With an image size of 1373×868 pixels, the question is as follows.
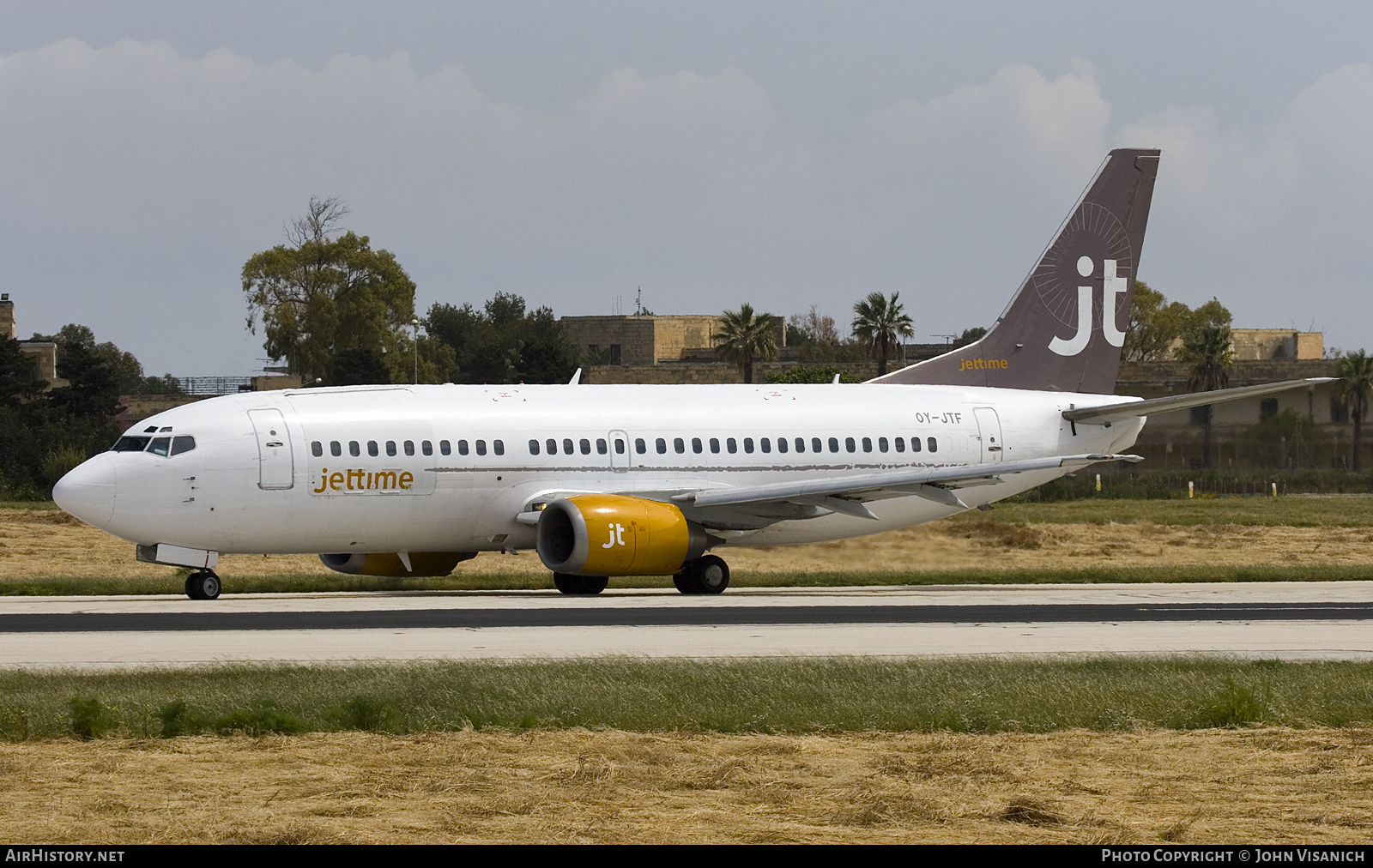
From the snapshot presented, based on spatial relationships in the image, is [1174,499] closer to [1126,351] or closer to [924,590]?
[924,590]

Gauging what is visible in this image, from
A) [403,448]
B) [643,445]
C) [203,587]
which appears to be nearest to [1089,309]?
[643,445]

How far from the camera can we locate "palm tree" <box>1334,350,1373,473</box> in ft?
311

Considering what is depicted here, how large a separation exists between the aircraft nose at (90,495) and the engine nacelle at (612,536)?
7358mm

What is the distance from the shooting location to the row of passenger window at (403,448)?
3162 centimetres

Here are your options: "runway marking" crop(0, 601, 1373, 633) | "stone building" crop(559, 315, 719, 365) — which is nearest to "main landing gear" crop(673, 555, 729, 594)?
"runway marking" crop(0, 601, 1373, 633)

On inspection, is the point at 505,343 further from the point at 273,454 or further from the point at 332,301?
the point at 273,454

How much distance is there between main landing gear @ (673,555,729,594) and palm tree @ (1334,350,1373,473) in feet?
210

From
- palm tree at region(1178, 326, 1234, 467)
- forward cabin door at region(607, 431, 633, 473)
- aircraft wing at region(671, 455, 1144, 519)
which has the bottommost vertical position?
aircraft wing at region(671, 455, 1144, 519)

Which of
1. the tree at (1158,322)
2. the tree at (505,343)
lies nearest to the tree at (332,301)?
the tree at (505,343)

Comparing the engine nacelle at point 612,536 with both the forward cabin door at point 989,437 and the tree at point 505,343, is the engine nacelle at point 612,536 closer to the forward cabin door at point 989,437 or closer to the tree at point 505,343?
the forward cabin door at point 989,437

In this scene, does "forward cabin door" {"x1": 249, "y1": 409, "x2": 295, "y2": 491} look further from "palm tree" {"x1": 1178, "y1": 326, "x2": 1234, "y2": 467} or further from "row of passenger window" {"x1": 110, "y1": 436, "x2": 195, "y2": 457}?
"palm tree" {"x1": 1178, "y1": 326, "x2": 1234, "y2": 467}

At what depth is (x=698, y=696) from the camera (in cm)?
1716

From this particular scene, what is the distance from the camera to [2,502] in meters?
59.8

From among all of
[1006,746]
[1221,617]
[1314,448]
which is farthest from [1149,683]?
[1314,448]
